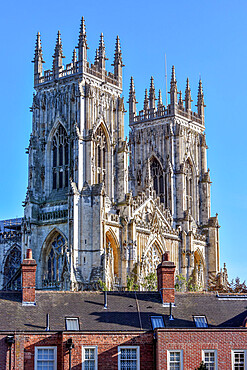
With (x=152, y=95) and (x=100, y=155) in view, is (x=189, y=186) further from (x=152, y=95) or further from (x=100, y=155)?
(x=100, y=155)

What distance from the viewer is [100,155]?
84.2 m

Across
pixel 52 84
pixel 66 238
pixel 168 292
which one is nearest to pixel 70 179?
pixel 66 238

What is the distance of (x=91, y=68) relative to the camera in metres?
85.1

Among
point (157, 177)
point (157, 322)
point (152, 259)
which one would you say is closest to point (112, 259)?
point (152, 259)

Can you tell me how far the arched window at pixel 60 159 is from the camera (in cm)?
8275

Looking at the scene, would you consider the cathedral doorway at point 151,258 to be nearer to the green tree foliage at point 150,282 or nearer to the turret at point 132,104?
the green tree foliage at point 150,282

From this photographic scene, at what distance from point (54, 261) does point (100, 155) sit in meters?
11.7

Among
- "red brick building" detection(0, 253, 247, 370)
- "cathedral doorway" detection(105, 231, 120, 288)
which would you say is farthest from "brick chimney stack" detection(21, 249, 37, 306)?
"cathedral doorway" detection(105, 231, 120, 288)

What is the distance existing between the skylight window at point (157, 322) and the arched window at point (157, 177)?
5751cm

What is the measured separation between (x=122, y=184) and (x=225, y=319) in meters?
45.7

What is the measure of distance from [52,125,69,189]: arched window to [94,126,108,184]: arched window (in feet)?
9.74

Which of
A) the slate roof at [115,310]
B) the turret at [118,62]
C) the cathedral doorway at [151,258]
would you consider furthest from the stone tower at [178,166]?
the slate roof at [115,310]

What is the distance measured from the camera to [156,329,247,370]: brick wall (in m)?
38.2

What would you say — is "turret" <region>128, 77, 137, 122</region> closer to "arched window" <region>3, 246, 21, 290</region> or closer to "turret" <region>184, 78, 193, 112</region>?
"turret" <region>184, 78, 193, 112</region>
